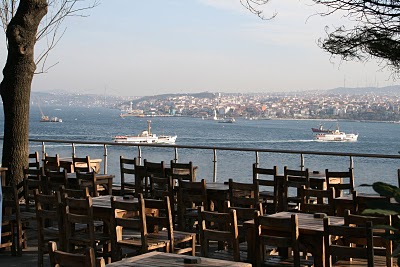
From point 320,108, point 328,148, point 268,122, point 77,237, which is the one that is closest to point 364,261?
point 77,237

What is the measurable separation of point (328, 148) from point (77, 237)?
8219cm

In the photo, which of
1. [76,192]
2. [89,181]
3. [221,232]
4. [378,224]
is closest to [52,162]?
[89,181]

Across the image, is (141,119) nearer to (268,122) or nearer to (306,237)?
(268,122)

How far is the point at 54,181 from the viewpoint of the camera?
11156 millimetres

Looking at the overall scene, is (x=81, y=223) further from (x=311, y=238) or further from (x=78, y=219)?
(x=311, y=238)

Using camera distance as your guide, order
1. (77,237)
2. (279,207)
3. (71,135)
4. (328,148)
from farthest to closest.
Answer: (71,135) < (328,148) < (279,207) < (77,237)

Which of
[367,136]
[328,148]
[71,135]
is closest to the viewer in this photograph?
[328,148]

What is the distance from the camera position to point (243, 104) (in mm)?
165000

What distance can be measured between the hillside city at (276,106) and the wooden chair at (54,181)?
10771 centimetres

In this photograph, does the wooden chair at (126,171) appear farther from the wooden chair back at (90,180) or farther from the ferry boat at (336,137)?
the ferry boat at (336,137)

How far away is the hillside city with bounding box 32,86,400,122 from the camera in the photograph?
406 feet

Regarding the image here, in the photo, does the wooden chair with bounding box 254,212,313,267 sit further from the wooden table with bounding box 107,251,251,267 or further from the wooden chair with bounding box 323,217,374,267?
the wooden table with bounding box 107,251,251,267

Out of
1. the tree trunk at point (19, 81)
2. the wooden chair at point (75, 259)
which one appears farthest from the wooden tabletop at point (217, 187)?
the wooden chair at point (75, 259)

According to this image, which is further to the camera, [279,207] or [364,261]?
[279,207]
